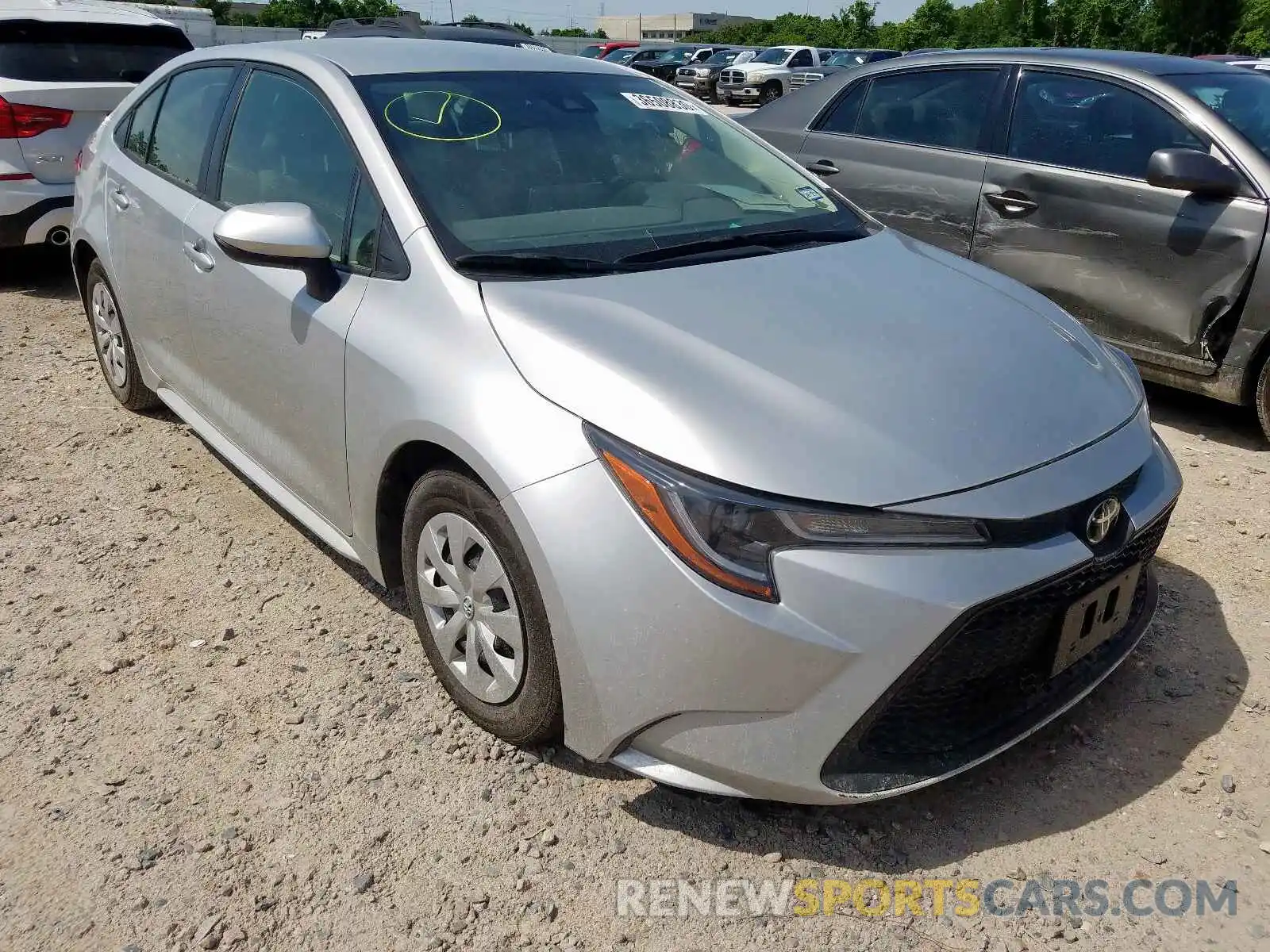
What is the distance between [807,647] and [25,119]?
243 inches

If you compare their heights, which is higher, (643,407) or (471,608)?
(643,407)

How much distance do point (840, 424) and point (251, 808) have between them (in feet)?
5.17

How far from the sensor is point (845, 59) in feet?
85.5

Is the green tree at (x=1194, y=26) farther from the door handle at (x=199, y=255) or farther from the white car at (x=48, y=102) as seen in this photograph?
the door handle at (x=199, y=255)

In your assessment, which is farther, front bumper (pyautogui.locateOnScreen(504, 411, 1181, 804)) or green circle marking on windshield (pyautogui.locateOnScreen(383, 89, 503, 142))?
green circle marking on windshield (pyautogui.locateOnScreen(383, 89, 503, 142))

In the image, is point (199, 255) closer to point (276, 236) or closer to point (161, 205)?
point (161, 205)

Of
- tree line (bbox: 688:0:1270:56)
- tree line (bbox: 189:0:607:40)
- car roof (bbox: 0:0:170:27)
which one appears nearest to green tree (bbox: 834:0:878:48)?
tree line (bbox: 688:0:1270:56)

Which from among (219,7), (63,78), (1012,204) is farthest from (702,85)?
(219,7)

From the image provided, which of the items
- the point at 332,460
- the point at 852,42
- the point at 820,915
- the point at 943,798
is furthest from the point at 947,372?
the point at 852,42

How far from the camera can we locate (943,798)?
2.38 metres

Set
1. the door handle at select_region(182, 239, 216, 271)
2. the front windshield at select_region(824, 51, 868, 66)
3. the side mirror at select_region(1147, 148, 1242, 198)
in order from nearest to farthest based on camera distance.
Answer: the door handle at select_region(182, 239, 216, 271), the side mirror at select_region(1147, 148, 1242, 198), the front windshield at select_region(824, 51, 868, 66)

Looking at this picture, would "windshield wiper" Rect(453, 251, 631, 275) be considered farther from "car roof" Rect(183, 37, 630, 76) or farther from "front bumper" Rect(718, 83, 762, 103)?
"front bumper" Rect(718, 83, 762, 103)

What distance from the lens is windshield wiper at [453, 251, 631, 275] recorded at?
8.13 ft

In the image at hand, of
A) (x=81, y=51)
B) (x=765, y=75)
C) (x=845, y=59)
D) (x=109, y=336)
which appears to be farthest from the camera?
(x=765, y=75)
